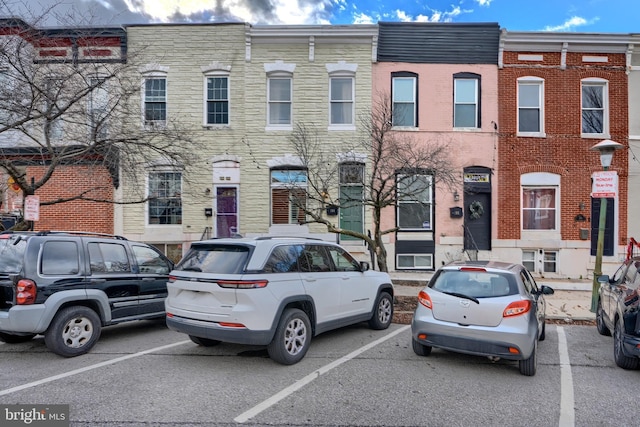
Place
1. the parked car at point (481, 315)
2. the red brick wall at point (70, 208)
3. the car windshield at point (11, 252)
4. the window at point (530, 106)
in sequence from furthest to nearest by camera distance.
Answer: the window at point (530, 106) < the red brick wall at point (70, 208) < the car windshield at point (11, 252) < the parked car at point (481, 315)

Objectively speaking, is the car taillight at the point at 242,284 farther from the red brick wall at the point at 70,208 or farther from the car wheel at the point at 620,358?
the red brick wall at the point at 70,208

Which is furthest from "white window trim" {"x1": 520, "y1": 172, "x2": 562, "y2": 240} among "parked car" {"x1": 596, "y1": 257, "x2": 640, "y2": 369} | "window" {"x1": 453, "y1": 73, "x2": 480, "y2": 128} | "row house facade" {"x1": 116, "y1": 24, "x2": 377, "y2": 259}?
"parked car" {"x1": 596, "y1": 257, "x2": 640, "y2": 369}

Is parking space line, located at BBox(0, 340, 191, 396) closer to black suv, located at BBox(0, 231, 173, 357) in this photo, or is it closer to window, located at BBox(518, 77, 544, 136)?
black suv, located at BBox(0, 231, 173, 357)

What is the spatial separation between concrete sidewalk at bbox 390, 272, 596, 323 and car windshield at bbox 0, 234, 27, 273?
810 cm

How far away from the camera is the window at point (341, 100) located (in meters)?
13.9

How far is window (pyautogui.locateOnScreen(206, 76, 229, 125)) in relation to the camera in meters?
14.0

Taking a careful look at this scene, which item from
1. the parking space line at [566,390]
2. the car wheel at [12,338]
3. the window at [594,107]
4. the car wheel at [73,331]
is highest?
the window at [594,107]

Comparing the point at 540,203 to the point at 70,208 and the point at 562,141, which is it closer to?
the point at 562,141

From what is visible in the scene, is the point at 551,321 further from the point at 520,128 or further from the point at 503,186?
the point at 520,128

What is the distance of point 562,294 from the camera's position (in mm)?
11359

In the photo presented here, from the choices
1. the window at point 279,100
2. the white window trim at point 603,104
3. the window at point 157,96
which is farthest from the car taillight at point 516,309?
the window at point 157,96

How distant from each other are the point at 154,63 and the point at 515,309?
44.3 feet

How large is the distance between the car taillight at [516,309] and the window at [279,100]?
10.5 metres

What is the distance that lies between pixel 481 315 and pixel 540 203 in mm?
10768
